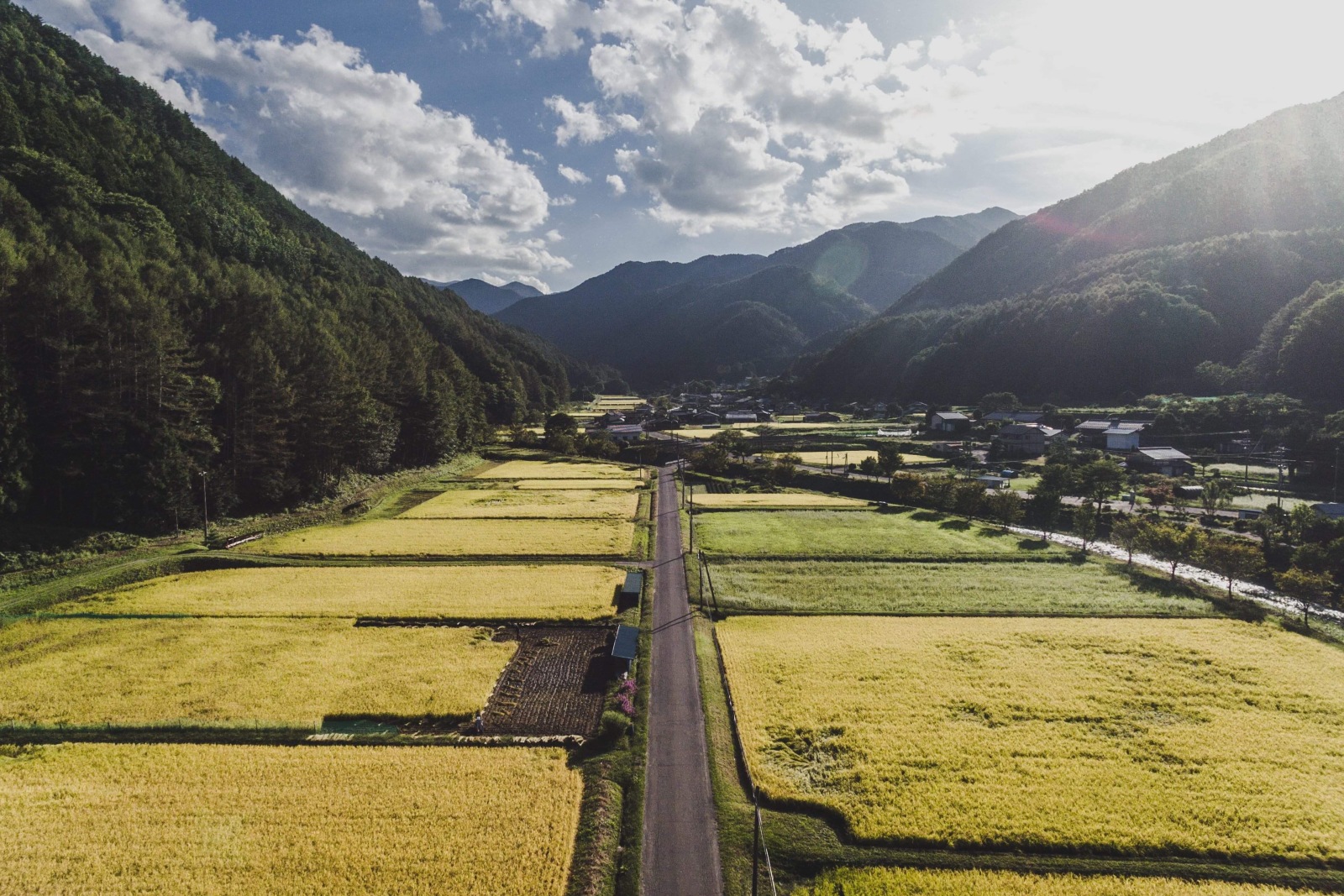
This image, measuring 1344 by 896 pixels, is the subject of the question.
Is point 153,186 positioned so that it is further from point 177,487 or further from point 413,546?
A: point 413,546

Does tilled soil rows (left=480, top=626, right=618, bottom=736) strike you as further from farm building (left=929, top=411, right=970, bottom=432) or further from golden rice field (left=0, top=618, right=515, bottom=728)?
farm building (left=929, top=411, right=970, bottom=432)

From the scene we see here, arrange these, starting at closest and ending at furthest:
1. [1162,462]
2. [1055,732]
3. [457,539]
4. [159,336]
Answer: [1055,732] < [159,336] < [457,539] < [1162,462]

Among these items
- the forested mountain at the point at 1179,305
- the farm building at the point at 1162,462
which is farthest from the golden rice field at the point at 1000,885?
the forested mountain at the point at 1179,305

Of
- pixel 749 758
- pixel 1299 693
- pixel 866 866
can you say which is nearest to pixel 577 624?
pixel 749 758

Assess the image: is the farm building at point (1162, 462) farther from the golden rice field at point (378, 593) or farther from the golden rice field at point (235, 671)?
the golden rice field at point (235, 671)

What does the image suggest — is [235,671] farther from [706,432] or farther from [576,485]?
[706,432]

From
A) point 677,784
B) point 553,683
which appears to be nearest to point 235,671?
point 553,683
